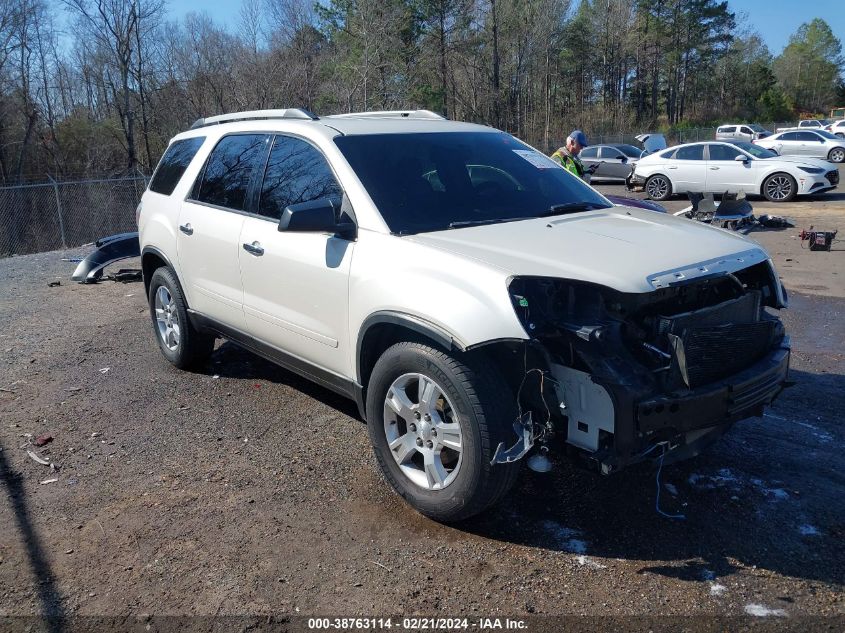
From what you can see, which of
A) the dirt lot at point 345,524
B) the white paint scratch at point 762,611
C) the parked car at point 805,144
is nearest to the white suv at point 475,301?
the dirt lot at point 345,524

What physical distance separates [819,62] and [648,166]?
281ft

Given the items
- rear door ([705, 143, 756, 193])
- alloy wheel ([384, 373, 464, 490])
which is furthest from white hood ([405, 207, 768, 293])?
rear door ([705, 143, 756, 193])

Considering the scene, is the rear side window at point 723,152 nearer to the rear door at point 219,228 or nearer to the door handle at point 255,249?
the rear door at point 219,228

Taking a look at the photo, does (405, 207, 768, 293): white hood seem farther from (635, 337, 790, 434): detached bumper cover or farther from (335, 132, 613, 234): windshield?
(635, 337, 790, 434): detached bumper cover

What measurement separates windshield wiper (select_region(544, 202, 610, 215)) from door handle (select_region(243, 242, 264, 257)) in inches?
70.8

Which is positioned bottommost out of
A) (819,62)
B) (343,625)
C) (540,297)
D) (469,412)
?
(343,625)

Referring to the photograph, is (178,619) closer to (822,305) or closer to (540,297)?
(540,297)

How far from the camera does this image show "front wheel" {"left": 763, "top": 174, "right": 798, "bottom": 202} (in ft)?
61.7

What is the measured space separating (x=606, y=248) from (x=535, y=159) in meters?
1.64

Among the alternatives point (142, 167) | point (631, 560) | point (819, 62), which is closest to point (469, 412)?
point (631, 560)

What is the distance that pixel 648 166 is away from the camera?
68.4ft

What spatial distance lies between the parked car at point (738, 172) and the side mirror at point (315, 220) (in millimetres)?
17710

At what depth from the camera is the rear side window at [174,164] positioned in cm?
582

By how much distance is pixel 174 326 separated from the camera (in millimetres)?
6117
